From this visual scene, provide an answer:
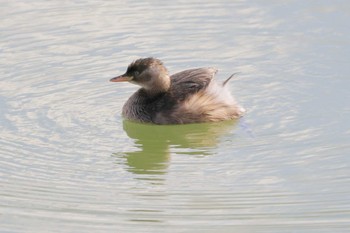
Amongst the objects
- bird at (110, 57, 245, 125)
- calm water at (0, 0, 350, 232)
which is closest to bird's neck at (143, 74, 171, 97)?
bird at (110, 57, 245, 125)

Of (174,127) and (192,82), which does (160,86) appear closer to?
(192,82)

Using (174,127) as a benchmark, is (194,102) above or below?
above

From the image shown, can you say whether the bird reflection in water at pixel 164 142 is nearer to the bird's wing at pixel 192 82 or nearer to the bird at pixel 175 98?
the bird at pixel 175 98

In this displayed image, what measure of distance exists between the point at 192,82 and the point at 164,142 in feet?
2.92

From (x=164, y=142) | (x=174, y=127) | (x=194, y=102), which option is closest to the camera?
(x=164, y=142)

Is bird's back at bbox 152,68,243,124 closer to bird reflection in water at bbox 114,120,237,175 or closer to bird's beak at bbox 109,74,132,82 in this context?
bird reflection in water at bbox 114,120,237,175

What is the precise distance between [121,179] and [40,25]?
168 inches

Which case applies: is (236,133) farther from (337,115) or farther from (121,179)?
(121,179)

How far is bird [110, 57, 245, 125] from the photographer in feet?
35.7

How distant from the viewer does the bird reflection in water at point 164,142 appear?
9.65 metres

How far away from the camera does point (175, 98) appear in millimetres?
10977

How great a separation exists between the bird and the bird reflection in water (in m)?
0.08

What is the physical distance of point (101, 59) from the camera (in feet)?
39.5

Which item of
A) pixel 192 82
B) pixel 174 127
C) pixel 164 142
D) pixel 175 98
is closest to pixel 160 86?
pixel 175 98
